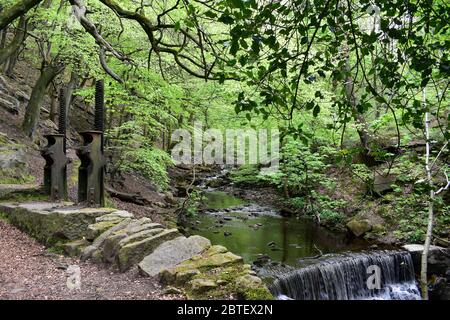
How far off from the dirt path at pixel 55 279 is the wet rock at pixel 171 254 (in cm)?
16

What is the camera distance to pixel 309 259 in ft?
31.1

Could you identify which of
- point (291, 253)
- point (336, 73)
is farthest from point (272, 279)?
point (336, 73)

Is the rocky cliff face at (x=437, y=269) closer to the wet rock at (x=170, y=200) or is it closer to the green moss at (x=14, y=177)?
the wet rock at (x=170, y=200)

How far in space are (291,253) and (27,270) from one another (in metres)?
6.74

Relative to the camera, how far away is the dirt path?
4156 mm

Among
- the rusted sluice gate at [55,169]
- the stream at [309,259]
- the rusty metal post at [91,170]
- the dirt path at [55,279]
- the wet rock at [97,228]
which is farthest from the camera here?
the stream at [309,259]

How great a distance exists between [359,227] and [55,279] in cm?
967

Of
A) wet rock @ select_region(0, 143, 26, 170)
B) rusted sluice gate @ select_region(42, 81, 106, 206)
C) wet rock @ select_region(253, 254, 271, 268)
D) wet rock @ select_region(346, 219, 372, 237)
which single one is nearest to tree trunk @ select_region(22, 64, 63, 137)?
Answer: wet rock @ select_region(0, 143, 26, 170)

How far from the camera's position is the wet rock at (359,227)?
11.9 m

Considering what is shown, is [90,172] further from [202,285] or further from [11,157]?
[202,285]

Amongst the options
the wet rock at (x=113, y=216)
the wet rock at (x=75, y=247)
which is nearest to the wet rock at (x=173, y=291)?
the wet rock at (x=75, y=247)

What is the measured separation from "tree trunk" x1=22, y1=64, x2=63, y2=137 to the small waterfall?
9875 millimetres

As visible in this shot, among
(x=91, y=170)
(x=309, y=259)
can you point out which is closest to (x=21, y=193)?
(x=91, y=170)
